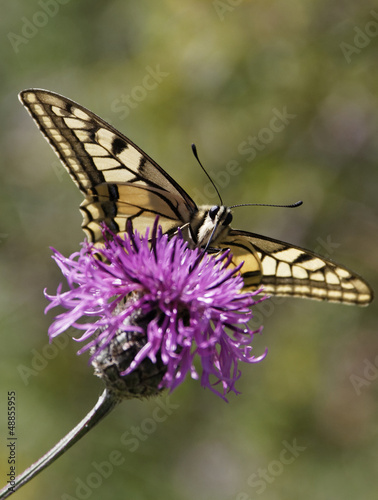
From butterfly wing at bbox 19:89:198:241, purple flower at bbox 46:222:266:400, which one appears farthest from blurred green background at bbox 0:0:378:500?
purple flower at bbox 46:222:266:400

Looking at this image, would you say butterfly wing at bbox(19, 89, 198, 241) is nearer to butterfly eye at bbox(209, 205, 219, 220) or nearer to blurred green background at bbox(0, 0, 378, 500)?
butterfly eye at bbox(209, 205, 219, 220)

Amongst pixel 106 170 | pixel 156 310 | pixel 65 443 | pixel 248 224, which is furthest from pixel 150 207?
pixel 248 224

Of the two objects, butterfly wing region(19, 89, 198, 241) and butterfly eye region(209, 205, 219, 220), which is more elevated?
butterfly wing region(19, 89, 198, 241)

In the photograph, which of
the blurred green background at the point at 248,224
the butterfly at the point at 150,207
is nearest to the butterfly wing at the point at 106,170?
the butterfly at the point at 150,207

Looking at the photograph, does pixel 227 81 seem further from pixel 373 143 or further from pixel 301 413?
pixel 301 413

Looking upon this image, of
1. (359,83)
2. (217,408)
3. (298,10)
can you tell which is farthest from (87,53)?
(217,408)
